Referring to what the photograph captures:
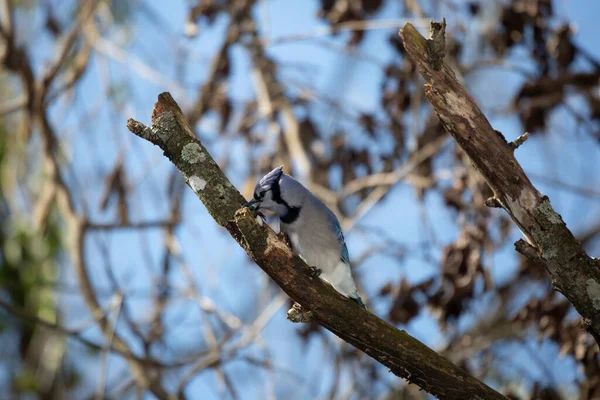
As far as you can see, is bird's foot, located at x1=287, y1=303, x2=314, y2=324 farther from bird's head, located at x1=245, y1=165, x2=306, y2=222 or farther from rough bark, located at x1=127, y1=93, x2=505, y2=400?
bird's head, located at x1=245, y1=165, x2=306, y2=222

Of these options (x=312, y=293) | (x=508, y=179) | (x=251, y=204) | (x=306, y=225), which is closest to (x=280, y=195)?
(x=306, y=225)

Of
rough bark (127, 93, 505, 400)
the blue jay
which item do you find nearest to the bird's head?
the blue jay

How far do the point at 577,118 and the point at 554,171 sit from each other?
494mm

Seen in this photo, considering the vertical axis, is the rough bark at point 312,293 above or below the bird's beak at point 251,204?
below

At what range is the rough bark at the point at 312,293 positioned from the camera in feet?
7.36

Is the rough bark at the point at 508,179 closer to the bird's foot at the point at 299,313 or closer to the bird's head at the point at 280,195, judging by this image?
the bird's foot at the point at 299,313

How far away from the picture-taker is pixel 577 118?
4145 mm

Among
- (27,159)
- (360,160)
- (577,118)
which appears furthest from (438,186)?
(27,159)

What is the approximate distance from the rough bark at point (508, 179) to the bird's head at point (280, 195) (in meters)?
1.03

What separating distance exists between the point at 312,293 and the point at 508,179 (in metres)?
0.74

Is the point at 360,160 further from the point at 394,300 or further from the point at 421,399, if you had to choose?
the point at 421,399

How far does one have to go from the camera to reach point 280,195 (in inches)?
126

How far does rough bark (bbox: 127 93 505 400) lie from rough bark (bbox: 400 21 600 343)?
0.45 m

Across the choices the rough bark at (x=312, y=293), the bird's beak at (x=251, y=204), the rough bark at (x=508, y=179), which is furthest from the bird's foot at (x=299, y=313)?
the rough bark at (x=508, y=179)
